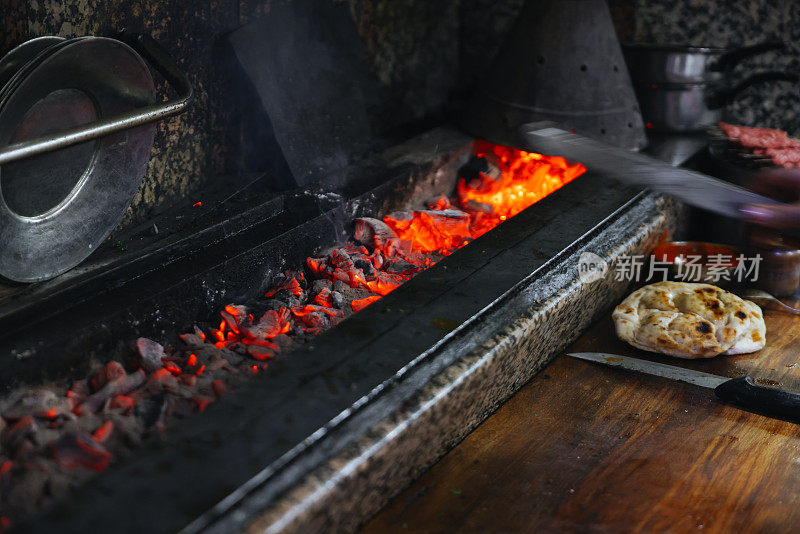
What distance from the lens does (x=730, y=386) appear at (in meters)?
2.04

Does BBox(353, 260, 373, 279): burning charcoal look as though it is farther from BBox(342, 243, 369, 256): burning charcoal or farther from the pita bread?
the pita bread

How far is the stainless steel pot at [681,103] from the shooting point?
361 centimetres

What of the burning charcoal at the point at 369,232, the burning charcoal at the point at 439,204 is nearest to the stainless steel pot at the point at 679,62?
the burning charcoal at the point at 439,204

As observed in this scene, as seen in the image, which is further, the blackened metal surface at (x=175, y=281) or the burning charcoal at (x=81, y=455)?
the blackened metal surface at (x=175, y=281)

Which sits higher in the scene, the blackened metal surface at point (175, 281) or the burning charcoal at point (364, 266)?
the blackened metal surface at point (175, 281)

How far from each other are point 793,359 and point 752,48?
5.70ft

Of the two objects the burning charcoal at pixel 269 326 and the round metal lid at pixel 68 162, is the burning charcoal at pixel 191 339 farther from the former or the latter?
the round metal lid at pixel 68 162

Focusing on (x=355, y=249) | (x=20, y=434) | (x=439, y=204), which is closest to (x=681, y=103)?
(x=439, y=204)

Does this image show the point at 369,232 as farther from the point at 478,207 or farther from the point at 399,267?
the point at 478,207

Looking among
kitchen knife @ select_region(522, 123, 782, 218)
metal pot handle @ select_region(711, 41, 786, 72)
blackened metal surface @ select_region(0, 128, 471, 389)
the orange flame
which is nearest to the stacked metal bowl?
blackened metal surface @ select_region(0, 128, 471, 389)

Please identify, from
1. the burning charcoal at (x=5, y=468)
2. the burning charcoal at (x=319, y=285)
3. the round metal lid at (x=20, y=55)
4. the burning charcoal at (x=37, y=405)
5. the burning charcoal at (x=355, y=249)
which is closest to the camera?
the burning charcoal at (x=5, y=468)

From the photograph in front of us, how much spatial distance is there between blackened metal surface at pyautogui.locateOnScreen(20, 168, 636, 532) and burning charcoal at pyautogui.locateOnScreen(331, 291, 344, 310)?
0.32 meters

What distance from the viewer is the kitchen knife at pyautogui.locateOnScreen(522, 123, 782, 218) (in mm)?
2271

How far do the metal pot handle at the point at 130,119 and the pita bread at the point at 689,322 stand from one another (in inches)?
63.0
